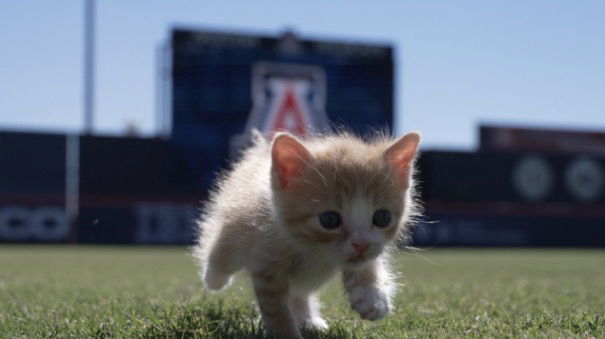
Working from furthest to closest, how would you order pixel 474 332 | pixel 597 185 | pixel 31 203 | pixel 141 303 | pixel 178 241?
pixel 597 185 → pixel 178 241 → pixel 31 203 → pixel 141 303 → pixel 474 332

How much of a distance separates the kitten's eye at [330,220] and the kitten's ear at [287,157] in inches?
9.6

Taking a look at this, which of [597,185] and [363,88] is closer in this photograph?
[363,88]

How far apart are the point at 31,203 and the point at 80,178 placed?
1.53m

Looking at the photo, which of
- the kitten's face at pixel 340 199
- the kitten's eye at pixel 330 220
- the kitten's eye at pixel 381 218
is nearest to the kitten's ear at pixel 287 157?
the kitten's face at pixel 340 199

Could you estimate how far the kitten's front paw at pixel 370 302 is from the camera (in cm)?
324

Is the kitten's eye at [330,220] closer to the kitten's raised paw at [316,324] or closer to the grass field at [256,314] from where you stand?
the grass field at [256,314]

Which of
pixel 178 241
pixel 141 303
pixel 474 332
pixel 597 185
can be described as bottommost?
pixel 178 241

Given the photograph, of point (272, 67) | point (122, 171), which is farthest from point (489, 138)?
point (122, 171)

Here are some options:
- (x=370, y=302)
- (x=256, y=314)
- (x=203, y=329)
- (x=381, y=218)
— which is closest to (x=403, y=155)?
(x=381, y=218)

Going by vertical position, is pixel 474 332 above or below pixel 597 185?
above

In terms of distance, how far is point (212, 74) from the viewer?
840 inches

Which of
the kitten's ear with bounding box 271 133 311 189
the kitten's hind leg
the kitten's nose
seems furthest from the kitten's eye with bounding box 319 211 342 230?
the kitten's hind leg

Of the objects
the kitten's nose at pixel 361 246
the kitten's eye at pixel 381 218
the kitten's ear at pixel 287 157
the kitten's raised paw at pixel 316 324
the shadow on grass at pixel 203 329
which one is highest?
the kitten's ear at pixel 287 157

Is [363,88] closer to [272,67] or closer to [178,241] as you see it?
[272,67]
